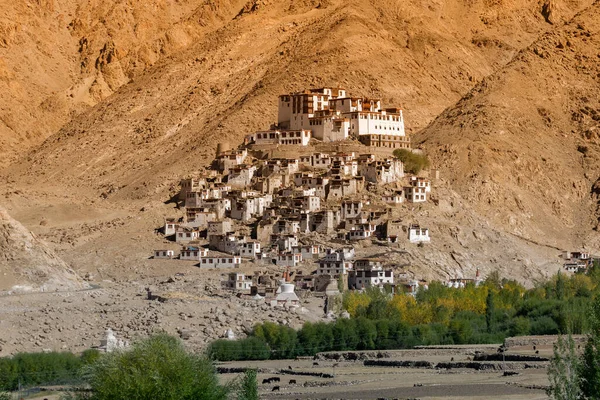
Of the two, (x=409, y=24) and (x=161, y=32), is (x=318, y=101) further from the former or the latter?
(x=161, y=32)

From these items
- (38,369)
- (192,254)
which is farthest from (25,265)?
(192,254)

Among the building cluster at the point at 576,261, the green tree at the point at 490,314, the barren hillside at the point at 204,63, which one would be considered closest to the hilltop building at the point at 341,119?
the barren hillside at the point at 204,63

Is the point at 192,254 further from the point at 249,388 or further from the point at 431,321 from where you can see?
the point at 249,388

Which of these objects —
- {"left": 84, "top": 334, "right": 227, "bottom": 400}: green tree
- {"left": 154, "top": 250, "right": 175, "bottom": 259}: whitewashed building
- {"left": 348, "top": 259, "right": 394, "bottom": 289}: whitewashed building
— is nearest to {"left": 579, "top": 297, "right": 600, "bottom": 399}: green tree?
{"left": 84, "top": 334, "right": 227, "bottom": 400}: green tree

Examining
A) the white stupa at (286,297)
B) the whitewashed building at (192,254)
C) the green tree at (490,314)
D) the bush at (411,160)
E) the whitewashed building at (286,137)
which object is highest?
the whitewashed building at (286,137)

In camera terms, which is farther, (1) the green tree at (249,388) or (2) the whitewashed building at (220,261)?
(2) the whitewashed building at (220,261)

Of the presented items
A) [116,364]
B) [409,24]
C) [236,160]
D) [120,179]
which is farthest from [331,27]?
[116,364]

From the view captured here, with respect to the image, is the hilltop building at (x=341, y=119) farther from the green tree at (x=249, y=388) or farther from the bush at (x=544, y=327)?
the green tree at (x=249, y=388)

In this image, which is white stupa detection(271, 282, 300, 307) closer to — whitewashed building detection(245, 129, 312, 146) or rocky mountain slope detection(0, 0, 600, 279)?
rocky mountain slope detection(0, 0, 600, 279)
